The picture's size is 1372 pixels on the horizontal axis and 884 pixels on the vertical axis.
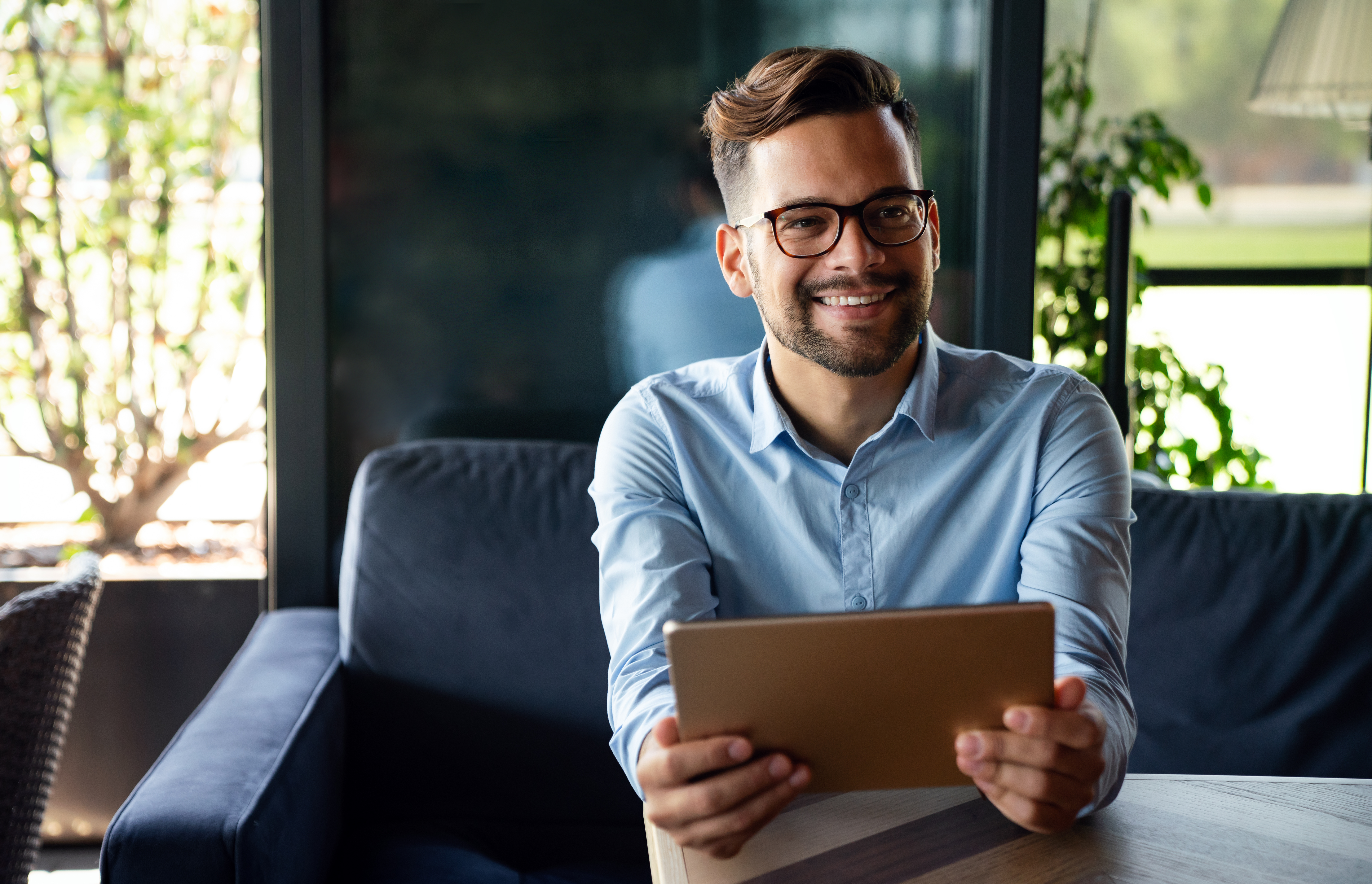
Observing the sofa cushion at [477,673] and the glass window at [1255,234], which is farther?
the glass window at [1255,234]

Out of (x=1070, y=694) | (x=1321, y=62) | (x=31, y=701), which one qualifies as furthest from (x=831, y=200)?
(x=1321, y=62)

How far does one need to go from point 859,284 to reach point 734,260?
0.24m

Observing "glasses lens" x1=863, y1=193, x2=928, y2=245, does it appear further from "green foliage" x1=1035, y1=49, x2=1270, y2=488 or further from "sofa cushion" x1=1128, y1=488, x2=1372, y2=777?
"green foliage" x1=1035, y1=49, x2=1270, y2=488

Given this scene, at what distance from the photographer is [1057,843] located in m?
0.87

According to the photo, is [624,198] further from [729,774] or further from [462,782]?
[729,774]

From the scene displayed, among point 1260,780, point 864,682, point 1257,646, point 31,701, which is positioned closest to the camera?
point 864,682

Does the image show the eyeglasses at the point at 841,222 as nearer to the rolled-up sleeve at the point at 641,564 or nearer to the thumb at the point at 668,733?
the rolled-up sleeve at the point at 641,564

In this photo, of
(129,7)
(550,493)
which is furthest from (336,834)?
(129,7)

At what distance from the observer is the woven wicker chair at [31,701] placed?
1.25m

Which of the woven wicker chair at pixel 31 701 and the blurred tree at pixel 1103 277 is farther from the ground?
the blurred tree at pixel 1103 277

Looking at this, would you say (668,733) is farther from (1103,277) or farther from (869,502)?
(1103,277)

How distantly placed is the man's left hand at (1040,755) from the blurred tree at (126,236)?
208cm

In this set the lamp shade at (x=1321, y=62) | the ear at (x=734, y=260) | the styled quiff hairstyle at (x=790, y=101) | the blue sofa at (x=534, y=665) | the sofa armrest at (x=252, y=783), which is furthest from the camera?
the lamp shade at (x=1321, y=62)

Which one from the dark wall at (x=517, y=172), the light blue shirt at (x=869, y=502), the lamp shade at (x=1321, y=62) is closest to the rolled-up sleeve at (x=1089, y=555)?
the light blue shirt at (x=869, y=502)
